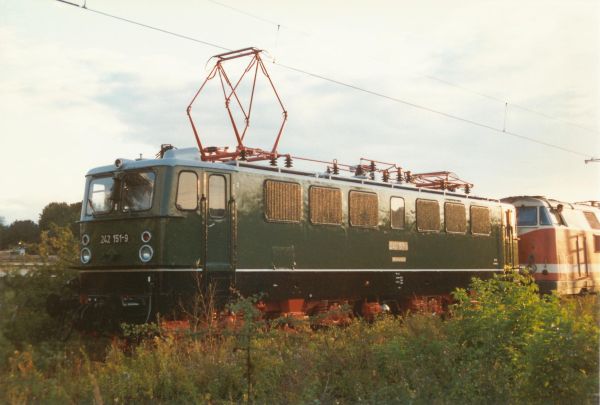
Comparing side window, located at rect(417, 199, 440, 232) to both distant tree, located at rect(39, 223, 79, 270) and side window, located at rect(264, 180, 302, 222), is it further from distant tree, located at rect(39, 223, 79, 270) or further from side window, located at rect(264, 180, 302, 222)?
distant tree, located at rect(39, 223, 79, 270)

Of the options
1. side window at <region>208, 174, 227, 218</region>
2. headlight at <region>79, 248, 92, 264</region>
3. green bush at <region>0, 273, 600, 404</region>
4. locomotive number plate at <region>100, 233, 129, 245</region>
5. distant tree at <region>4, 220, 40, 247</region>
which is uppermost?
distant tree at <region>4, 220, 40, 247</region>

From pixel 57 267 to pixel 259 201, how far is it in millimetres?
4175

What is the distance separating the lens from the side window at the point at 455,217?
18297mm

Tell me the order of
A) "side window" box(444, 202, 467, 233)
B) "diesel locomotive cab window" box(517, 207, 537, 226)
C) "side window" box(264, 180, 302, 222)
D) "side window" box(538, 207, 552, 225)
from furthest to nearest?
"diesel locomotive cab window" box(517, 207, 537, 226) → "side window" box(538, 207, 552, 225) → "side window" box(444, 202, 467, 233) → "side window" box(264, 180, 302, 222)

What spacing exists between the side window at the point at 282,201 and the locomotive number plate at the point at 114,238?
273 cm

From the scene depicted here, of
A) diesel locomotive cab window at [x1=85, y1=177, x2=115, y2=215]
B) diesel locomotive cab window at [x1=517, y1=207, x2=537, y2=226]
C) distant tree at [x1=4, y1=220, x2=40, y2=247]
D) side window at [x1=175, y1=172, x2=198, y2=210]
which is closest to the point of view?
side window at [x1=175, y1=172, x2=198, y2=210]

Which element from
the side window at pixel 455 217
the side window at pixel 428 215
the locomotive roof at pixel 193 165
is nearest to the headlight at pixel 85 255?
the locomotive roof at pixel 193 165

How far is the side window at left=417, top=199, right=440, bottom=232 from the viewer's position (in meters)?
17.4

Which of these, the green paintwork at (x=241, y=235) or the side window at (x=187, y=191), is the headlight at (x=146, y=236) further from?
the side window at (x=187, y=191)

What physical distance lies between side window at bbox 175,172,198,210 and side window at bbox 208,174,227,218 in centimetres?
30

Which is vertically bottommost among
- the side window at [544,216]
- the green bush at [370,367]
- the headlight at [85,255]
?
the green bush at [370,367]

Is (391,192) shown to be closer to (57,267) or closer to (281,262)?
(281,262)

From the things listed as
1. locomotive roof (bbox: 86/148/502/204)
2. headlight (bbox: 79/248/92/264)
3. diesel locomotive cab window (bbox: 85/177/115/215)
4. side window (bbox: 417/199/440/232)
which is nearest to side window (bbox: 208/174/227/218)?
locomotive roof (bbox: 86/148/502/204)

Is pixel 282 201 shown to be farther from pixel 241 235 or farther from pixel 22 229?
pixel 22 229
